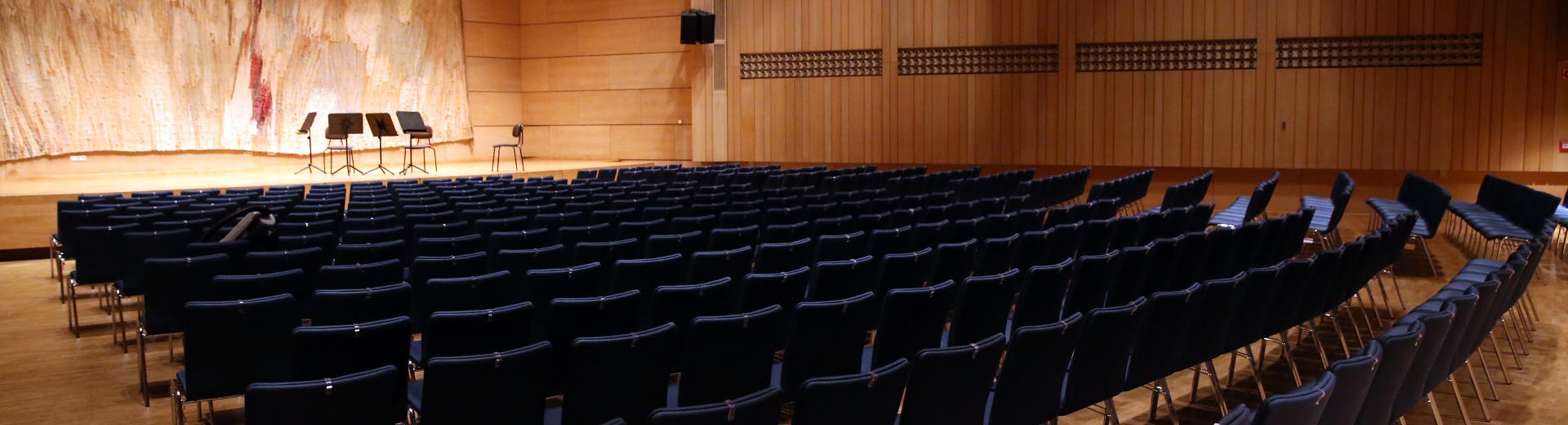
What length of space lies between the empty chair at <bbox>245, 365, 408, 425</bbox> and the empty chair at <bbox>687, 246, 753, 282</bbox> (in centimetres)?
219

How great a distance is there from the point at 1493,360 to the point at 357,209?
716 centimetres

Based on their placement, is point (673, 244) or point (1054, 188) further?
point (1054, 188)

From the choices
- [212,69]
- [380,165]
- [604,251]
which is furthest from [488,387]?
[212,69]

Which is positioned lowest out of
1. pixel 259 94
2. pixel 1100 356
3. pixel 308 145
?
→ pixel 1100 356

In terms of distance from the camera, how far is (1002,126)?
47.7 feet

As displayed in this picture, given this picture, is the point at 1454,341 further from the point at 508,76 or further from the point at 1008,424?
the point at 508,76

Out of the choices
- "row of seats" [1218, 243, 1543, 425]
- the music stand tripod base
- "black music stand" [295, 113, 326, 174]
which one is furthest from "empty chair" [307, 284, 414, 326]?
"black music stand" [295, 113, 326, 174]

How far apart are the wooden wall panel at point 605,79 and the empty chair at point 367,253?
11344 mm

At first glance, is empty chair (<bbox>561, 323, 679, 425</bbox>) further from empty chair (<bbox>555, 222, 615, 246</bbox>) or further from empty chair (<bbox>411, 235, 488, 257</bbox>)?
empty chair (<bbox>555, 222, 615, 246</bbox>)

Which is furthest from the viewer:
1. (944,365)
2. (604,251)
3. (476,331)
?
(604,251)

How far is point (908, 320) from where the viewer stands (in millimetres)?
4211

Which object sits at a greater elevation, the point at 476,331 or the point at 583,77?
the point at 583,77

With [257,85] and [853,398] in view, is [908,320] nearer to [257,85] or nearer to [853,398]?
[853,398]

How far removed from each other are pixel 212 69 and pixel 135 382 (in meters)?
10.7
